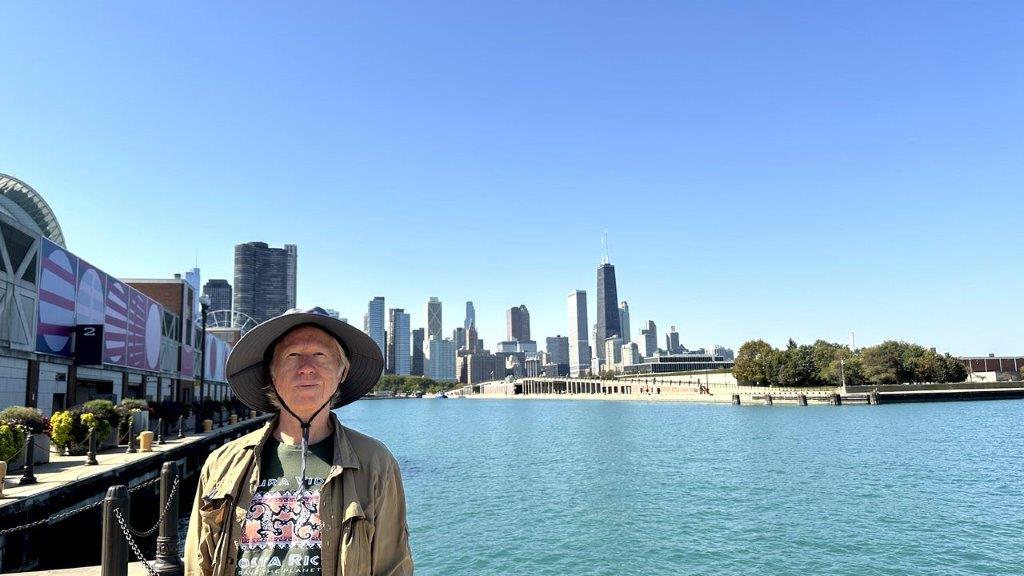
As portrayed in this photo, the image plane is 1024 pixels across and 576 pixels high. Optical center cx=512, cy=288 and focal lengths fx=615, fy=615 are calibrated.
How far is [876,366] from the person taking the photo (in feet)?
411

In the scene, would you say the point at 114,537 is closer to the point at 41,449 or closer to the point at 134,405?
the point at 41,449

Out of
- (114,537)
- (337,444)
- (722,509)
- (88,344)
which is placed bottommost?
(722,509)

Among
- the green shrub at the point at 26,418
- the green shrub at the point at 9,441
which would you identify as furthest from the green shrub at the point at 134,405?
the green shrub at the point at 9,441

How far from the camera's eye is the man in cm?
281

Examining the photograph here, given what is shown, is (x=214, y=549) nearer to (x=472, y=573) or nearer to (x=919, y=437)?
(x=472, y=573)

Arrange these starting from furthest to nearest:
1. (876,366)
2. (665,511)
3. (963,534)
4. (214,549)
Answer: (876,366) → (665,511) → (963,534) → (214,549)

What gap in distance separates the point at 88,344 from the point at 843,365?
133 metres

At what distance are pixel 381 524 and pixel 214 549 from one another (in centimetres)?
79

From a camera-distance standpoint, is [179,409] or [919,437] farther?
[919,437]

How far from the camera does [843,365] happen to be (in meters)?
127

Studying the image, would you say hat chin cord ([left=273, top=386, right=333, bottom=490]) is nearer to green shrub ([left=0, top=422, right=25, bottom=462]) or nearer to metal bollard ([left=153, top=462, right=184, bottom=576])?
metal bollard ([left=153, top=462, right=184, bottom=576])

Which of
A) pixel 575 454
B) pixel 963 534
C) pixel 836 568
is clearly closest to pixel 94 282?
pixel 575 454

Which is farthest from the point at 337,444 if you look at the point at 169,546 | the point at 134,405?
Answer: the point at 134,405

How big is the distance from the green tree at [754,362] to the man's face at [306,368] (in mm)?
145370
